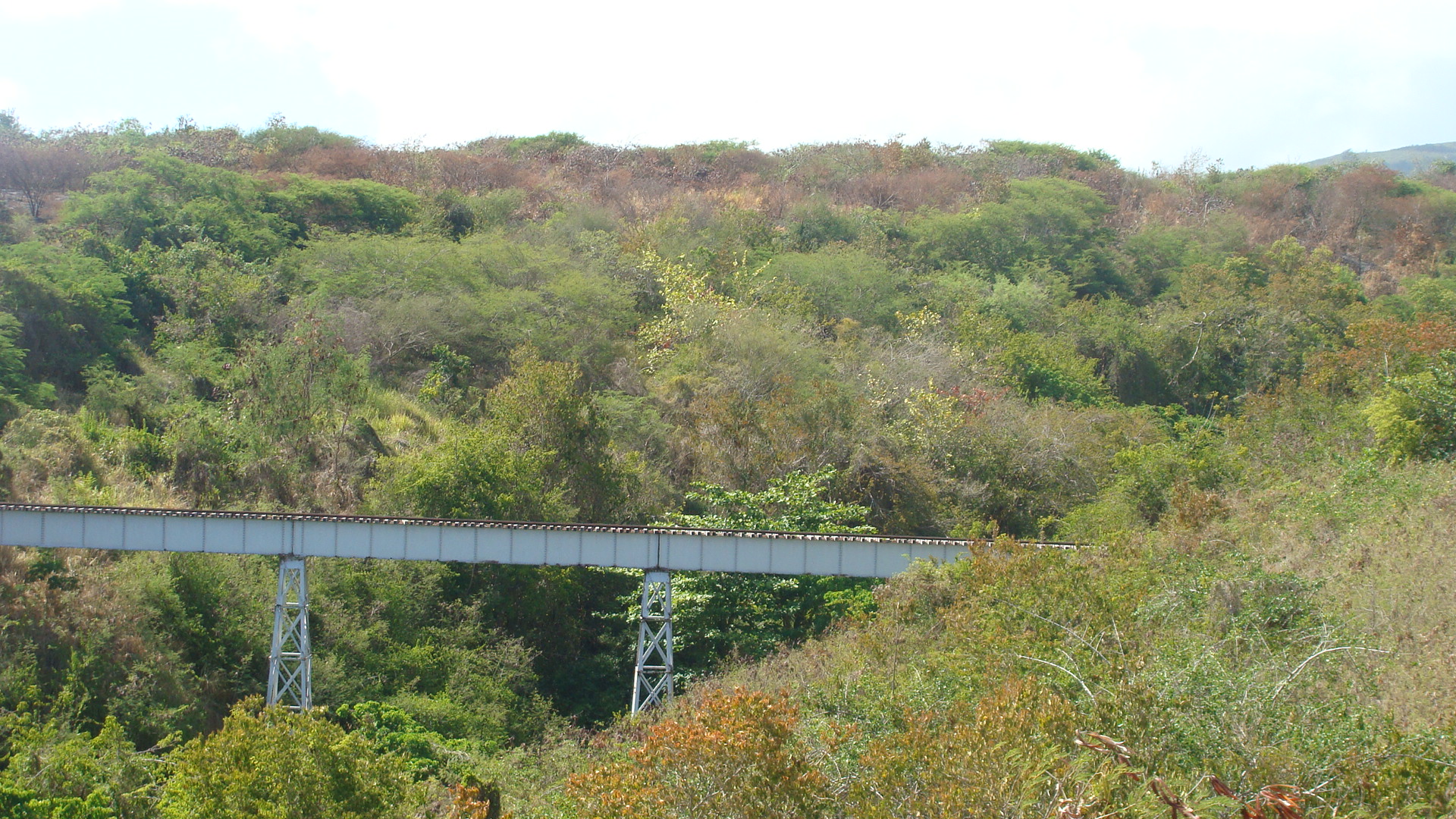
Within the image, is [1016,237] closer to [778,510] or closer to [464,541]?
[778,510]

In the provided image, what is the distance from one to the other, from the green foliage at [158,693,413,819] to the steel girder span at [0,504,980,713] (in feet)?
31.3

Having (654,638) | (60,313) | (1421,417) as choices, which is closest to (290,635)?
(654,638)

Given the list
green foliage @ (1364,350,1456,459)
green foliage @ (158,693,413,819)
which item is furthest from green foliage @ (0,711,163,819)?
green foliage @ (1364,350,1456,459)

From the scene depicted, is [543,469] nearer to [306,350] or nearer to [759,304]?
[306,350]

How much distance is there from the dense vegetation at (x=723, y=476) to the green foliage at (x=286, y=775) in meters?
0.05

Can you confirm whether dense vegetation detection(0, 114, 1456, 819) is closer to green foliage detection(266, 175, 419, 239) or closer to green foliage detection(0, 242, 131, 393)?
green foliage detection(0, 242, 131, 393)

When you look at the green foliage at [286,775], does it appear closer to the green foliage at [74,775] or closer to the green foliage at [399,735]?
the green foliage at [74,775]

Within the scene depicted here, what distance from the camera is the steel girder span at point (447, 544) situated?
74.1ft

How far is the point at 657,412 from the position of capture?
38.2 meters

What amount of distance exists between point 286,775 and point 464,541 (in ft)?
35.0

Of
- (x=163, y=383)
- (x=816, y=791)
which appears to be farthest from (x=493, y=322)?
(x=816, y=791)

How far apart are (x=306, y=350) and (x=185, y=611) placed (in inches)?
390

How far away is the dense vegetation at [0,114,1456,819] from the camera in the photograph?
12.0m

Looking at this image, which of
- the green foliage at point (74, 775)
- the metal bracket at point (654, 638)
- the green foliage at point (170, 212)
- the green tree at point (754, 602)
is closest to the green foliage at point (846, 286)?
the green tree at point (754, 602)
